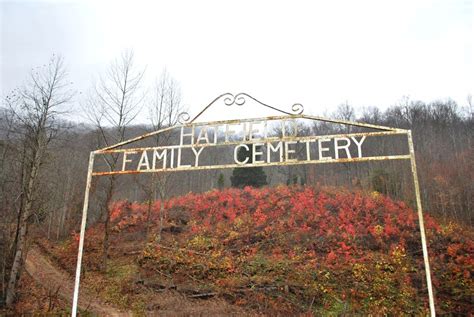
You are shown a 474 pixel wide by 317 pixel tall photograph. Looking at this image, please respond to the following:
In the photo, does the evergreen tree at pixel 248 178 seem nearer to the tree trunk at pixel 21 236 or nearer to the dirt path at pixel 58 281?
the dirt path at pixel 58 281

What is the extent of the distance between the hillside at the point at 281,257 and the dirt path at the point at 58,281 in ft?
1.60

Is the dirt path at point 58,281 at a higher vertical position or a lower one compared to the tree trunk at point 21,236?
lower

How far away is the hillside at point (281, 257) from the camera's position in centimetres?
1142

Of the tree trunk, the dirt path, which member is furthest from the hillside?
the tree trunk

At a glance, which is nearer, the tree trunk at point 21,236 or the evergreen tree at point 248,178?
the tree trunk at point 21,236

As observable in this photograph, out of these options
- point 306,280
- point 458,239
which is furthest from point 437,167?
point 306,280

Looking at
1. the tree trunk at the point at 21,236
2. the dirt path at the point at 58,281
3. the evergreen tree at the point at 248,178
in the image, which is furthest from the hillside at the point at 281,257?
the evergreen tree at the point at 248,178

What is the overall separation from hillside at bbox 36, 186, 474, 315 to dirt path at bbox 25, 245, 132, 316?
19.2 inches

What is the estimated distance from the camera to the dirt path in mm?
10945

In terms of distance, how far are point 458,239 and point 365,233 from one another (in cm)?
380

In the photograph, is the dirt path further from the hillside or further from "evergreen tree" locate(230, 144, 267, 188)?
"evergreen tree" locate(230, 144, 267, 188)

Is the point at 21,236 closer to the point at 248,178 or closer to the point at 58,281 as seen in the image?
the point at 58,281

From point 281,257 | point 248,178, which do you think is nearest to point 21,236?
point 281,257

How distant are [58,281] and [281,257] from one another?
9.10 meters
